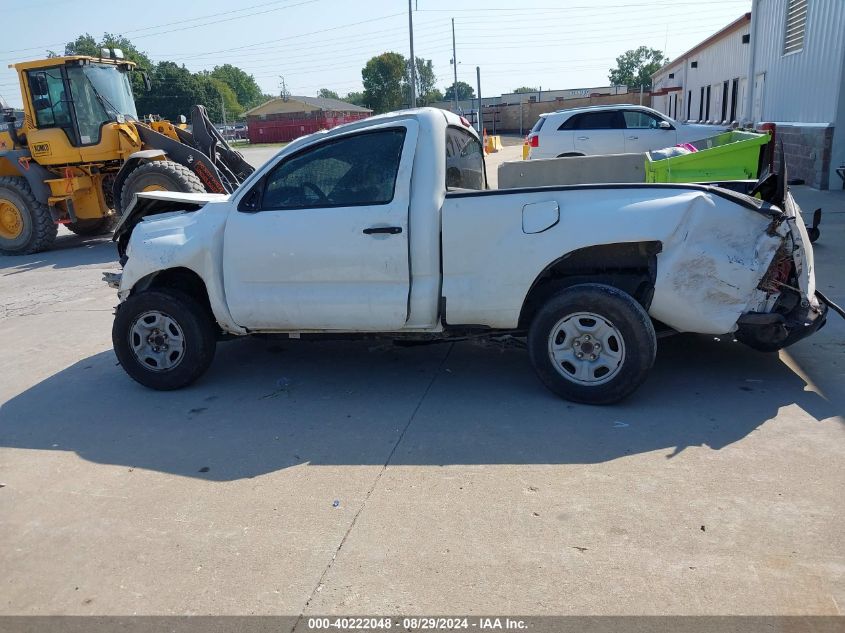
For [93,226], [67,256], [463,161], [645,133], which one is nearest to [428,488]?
[463,161]

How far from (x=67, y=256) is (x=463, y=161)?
9.27 metres

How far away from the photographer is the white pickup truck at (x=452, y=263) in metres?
4.38

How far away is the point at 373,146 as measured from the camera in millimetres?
4879

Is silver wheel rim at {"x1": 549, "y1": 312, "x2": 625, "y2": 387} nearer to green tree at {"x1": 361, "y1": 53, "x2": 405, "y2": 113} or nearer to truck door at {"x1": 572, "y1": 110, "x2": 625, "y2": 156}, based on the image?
truck door at {"x1": 572, "y1": 110, "x2": 625, "y2": 156}

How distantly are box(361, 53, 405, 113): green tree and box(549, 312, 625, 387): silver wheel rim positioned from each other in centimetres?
Answer: 8610

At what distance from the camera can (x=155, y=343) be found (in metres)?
5.33

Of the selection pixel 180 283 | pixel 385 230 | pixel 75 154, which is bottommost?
pixel 180 283

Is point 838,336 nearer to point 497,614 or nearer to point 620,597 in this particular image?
point 620,597

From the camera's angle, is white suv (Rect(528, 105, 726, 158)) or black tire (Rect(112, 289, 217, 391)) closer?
black tire (Rect(112, 289, 217, 391))

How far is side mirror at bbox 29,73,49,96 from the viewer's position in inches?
476

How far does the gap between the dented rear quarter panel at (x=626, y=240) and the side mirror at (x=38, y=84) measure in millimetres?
10566

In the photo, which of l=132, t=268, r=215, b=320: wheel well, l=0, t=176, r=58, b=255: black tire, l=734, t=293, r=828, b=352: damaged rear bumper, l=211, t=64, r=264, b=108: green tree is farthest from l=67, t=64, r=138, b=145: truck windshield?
l=211, t=64, r=264, b=108: green tree

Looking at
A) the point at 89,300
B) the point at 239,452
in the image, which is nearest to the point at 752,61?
the point at 89,300

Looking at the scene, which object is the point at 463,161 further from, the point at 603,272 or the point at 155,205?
the point at 155,205
